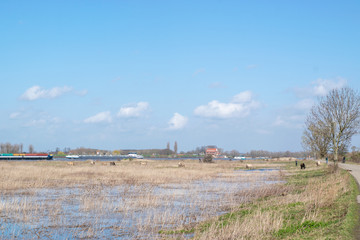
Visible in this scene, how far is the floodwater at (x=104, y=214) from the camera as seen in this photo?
15.4m

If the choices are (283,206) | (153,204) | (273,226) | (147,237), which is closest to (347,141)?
(283,206)

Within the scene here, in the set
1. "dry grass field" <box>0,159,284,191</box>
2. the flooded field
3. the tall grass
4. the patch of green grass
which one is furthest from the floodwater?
"dry grass field" <box>0,159,284,191</box>

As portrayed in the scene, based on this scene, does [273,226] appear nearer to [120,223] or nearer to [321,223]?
[321,223]

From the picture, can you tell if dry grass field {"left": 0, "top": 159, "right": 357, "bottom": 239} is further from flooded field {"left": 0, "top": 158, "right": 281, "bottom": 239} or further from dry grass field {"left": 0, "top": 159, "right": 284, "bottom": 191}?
dry grass field {"left": 0, "top": 159, "right": 284, "bottom": 191}

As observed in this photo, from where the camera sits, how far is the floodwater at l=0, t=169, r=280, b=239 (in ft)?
50.5

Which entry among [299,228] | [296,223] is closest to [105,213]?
[296,223]

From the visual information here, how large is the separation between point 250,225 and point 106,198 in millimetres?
13020

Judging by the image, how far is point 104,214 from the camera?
1952 cm

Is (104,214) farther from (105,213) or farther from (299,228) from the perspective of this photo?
(299,228)

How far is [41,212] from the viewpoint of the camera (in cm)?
1964

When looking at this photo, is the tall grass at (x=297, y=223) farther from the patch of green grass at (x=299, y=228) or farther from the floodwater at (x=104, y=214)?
the floodwater at (x=104, y=214)

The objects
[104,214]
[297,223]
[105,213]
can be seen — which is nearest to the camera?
[297,223]

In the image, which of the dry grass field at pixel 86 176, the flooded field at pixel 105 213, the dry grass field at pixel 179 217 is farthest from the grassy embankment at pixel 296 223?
the dry grass field at pixel 86 176

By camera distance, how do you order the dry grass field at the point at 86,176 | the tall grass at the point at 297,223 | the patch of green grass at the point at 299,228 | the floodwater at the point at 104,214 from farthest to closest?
1. the dry grass field at the point at 86,176
2. the floodwater at the point at 104,214
3. the patch of green grass at the point at 299,228
4. the tall grass at the point at 297,223
